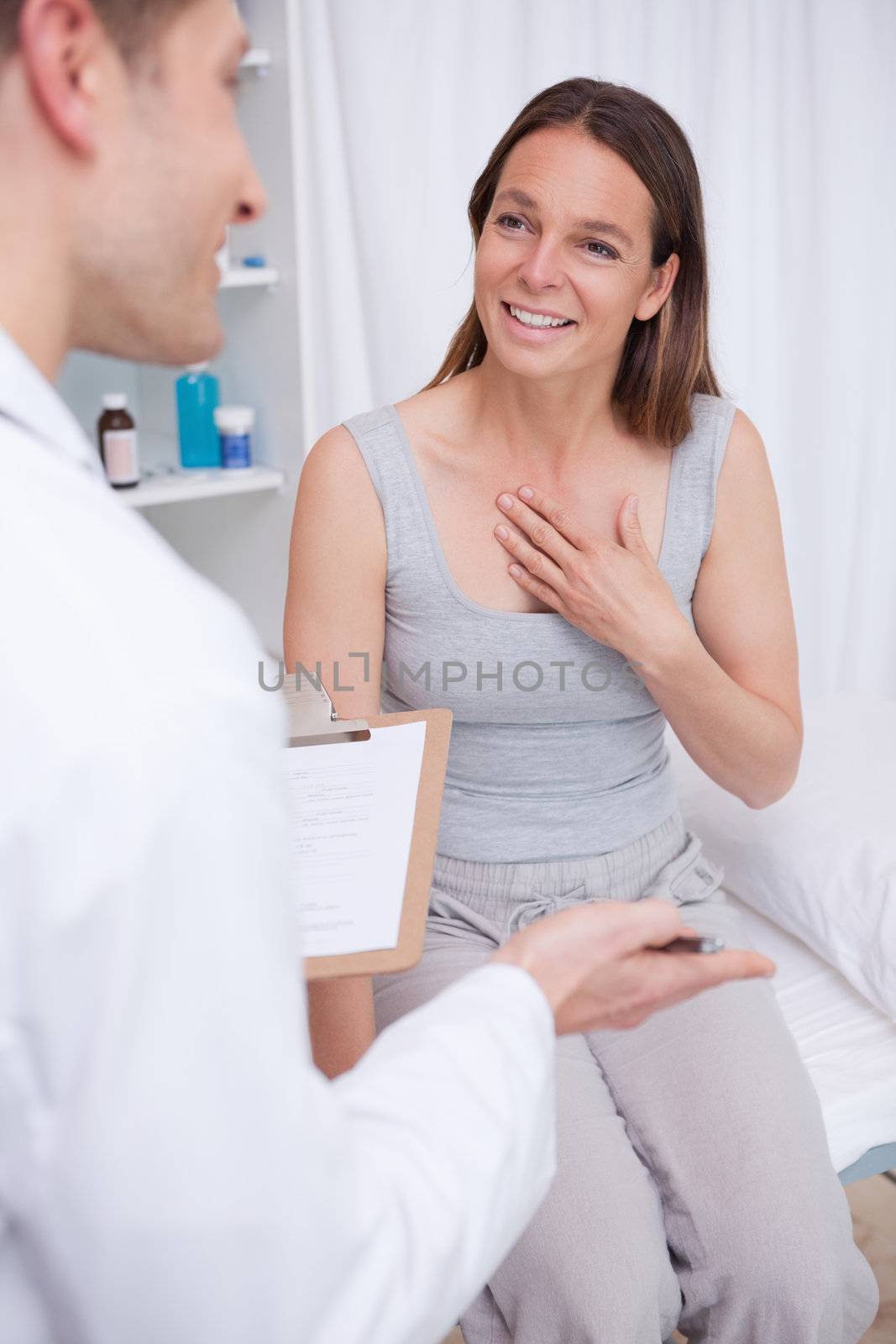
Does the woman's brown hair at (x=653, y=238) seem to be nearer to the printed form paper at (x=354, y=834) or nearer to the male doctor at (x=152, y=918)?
the printed form paper at (x=354, y=834)

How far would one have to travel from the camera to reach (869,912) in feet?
4.40

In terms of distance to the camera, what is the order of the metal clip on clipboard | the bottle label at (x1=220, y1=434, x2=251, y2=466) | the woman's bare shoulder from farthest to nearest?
1. the bottle label at (x1=220, y1=434, x2=251, y2=466)
2. the woman's bare shoulder
3. the metal clip on clipboard

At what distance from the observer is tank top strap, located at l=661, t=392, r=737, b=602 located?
1.31 m

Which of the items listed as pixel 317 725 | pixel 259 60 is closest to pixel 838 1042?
pixel 317 725

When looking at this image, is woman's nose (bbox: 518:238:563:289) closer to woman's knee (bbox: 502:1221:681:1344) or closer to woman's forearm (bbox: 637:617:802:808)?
woman's forearm (bbox: 637:617:802:808)

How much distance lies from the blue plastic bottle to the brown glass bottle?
0.48 ft

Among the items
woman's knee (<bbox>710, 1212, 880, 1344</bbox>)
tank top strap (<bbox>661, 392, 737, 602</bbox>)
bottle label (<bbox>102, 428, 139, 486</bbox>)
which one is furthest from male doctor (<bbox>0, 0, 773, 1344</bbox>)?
bottle label (<bbox>102, 428, 139, 486</bbox>)

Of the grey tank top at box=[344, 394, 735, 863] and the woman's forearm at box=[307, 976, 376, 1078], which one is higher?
the grey tank top at box=[344, 394, 735, 863]

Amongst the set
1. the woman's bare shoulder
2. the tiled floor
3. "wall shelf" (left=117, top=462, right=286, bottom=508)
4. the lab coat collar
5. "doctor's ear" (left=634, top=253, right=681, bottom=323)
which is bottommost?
the tiled floor

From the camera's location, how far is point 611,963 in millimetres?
694

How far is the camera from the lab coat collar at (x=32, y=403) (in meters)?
0.54

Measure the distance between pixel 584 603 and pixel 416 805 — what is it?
1.49ft

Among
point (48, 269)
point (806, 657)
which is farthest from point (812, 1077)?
point (806, 657)

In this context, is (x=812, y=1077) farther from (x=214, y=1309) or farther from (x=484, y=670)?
(x=214, y=1309)
